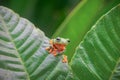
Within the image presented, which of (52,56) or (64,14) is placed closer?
(52,56)

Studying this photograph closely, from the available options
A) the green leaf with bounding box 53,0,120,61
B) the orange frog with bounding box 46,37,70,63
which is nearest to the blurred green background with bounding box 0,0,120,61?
the green leaf with bounding box 53,0,120,61

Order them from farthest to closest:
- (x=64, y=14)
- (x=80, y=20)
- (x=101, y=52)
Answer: (x=64, y=14) < (x=80, y=20) < (x=101, y=52)

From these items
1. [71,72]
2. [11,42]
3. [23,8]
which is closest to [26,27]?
[11,42]

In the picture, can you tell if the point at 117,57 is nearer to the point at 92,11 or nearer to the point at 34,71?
the point at 34,71

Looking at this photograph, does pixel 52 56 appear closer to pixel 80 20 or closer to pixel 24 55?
pixel 24 55

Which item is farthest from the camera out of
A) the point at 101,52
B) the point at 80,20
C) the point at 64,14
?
the point at 64,14

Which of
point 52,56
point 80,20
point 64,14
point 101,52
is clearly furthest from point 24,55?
point 64,14

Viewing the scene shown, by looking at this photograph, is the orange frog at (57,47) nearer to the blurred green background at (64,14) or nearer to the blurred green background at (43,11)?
the blurred green background at (64,14)
